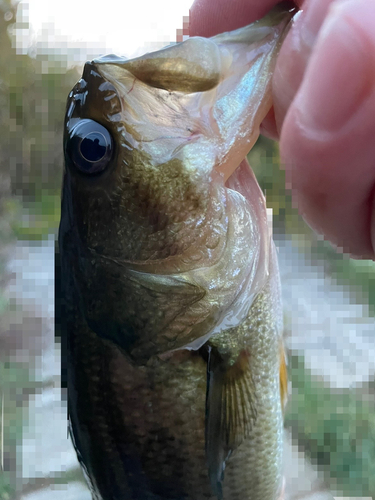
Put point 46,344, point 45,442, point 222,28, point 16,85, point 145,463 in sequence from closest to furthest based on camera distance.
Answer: point 145,463 < point 222,28 < point 45,442 < point 46,344 < point 16,85

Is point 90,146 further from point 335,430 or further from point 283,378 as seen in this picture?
point 335,430

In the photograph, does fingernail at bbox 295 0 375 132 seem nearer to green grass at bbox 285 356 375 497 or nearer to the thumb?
the thumb

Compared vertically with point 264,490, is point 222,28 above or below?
above

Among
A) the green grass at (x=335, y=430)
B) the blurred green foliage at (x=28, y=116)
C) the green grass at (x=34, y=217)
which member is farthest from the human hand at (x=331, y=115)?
the blurred green foliage at (x=28, y=116)

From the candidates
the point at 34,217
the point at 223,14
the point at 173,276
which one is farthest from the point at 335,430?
the point at 34,217

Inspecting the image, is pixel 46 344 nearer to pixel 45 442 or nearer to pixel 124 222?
pixel 45 442

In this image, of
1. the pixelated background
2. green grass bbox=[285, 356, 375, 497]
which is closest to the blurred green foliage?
the pixelated background

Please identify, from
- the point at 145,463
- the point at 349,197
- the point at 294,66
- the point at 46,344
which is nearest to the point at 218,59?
the point at 294,66
